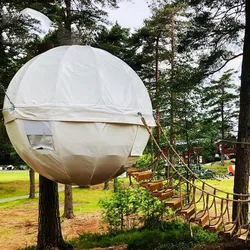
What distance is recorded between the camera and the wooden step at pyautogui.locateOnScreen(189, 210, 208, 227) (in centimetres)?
377

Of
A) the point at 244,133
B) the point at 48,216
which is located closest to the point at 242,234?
the point at 244,133

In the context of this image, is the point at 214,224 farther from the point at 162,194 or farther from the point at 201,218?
the point at 162,194

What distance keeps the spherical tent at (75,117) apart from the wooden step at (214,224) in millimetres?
1411

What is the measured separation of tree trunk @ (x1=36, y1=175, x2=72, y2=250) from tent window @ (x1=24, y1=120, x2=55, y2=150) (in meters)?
2.94

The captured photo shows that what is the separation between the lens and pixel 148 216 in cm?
733

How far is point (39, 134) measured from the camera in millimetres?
2799

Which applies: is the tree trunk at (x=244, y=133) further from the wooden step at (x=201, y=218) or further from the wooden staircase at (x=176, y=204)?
the wooden step at (x=201, y=218)

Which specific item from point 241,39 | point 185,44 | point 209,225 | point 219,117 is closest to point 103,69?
point 209,225

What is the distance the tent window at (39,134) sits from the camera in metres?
2.78

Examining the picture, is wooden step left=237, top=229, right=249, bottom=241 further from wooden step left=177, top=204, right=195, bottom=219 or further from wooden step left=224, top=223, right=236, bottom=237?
wooden step left=177, top=204, right=195, bottom=219

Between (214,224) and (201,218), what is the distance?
0.23 meters

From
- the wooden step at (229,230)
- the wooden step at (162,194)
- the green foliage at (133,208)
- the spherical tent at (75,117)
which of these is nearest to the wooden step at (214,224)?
the wooden step at (229,230)

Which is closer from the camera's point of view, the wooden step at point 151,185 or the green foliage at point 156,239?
the wooden step at point 151,185

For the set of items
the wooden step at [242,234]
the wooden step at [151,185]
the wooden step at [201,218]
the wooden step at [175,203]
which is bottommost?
the wooden step at [242,234]
